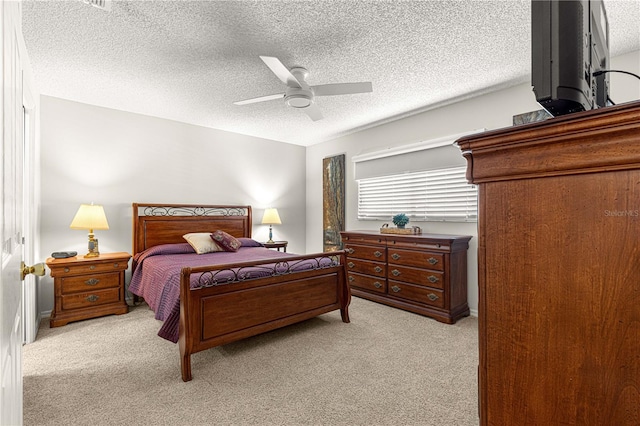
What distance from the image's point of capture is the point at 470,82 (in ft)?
10.8

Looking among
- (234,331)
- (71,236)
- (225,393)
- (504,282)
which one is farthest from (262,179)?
(504,282)

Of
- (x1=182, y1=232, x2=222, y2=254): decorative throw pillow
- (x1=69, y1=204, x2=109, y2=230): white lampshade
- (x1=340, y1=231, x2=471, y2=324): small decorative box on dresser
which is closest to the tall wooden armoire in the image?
(x1=340, y1=231, x2=471, y2=324): small decorative box on dresser

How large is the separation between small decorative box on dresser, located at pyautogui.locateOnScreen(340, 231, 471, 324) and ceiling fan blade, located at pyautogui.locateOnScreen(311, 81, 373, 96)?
1776 millimetres

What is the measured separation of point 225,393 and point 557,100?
90.8 inches

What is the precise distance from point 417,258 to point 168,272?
2.62m

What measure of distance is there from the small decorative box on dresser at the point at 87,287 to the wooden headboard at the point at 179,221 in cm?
51

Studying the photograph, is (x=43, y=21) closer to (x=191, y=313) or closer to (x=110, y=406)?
(x=191, y=313)

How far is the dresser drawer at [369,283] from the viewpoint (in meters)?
4.01

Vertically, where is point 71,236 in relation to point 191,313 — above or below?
above

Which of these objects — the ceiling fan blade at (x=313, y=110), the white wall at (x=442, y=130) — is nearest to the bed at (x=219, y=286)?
the ceiling fan blade at (x=313, y=110)

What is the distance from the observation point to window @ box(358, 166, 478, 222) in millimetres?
3799

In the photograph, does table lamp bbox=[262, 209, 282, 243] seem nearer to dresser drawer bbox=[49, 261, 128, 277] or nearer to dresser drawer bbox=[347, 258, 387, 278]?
dresser drawer bbox=[347, 258, 387, 278]

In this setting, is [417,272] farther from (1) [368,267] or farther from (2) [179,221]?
(2) [179,221]

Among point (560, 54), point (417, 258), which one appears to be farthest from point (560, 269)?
point (417, 258)
